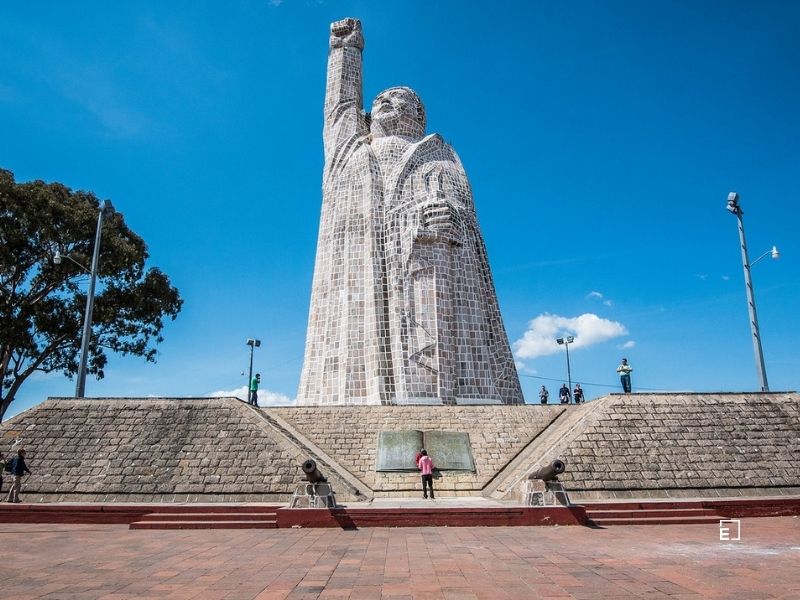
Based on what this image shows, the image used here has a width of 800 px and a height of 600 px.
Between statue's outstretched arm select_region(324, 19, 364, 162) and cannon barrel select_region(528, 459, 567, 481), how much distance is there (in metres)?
14.3

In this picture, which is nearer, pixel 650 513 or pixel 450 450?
pixel 650 513

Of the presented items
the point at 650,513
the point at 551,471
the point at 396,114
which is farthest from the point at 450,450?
the point at 396,114

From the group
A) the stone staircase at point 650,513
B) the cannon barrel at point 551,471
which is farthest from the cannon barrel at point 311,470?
the stone staircase at point 650,513

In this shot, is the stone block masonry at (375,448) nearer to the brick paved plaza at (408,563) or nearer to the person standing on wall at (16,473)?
the person standing on wall at (16,473)

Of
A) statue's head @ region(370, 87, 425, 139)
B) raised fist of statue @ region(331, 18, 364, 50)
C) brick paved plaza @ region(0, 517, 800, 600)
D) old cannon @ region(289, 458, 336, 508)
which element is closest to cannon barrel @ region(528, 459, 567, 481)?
brick paved plaza @ region(0, 517, 800, 600)

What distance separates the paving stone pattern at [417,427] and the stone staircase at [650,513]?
2953mm

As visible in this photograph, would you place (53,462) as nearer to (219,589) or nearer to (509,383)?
(219,589)

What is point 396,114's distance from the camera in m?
20.6

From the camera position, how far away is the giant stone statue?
673 inches

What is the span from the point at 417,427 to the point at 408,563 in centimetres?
780

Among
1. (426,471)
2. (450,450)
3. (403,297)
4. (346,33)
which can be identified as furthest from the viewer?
(346,33)

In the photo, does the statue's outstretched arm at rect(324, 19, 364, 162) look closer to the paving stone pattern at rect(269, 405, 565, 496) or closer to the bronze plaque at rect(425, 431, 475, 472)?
the paving stone pattern at rect(269, 405, 565, 496)

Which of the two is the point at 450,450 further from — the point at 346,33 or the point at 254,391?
the point at 346,33

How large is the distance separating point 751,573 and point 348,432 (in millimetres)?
9535
